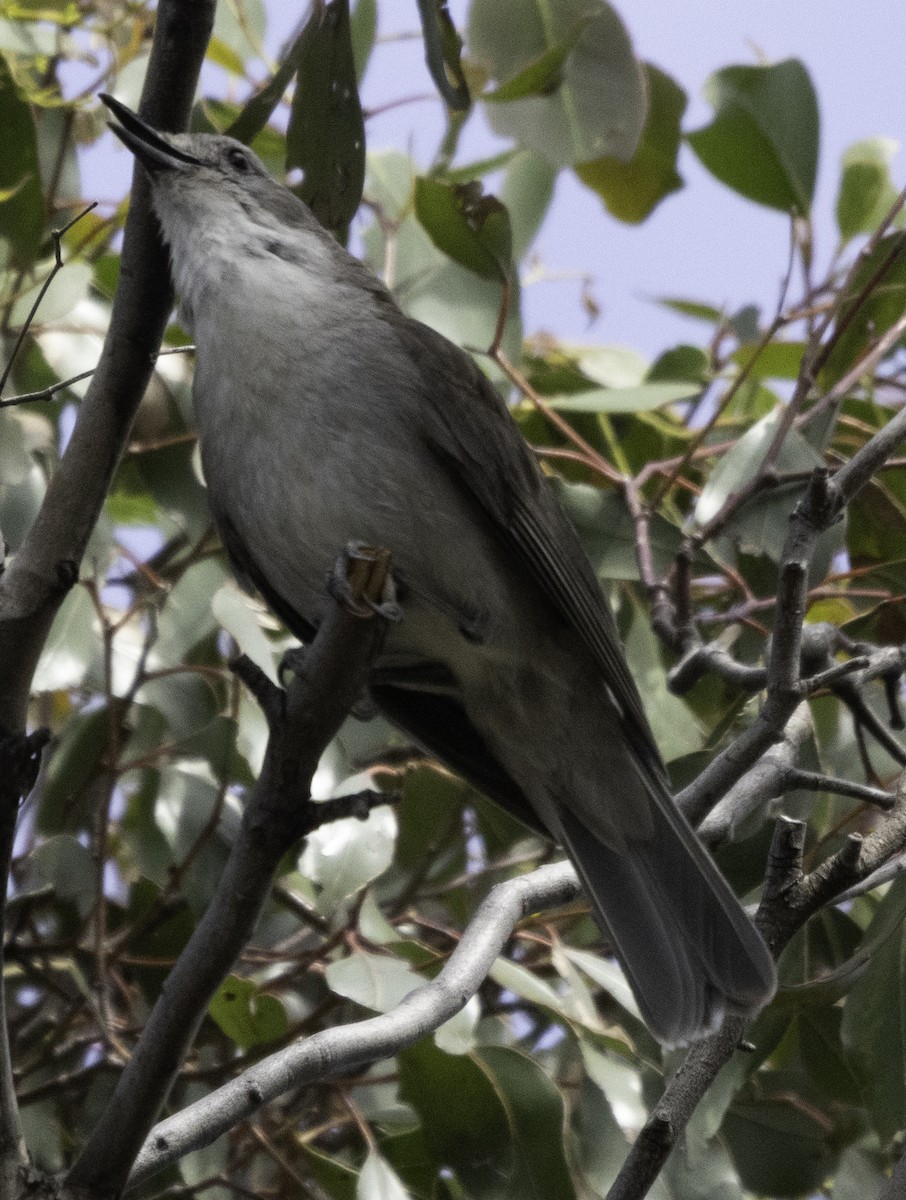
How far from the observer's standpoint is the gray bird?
3.04 metres

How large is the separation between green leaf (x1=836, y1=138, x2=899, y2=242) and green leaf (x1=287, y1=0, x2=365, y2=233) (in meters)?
1.72

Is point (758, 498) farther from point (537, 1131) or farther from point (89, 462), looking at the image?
point (89, 462)

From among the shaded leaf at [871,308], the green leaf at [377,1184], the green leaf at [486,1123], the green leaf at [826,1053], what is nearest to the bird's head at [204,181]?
the shaded leaf at [871,308]

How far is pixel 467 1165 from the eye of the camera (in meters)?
2.76

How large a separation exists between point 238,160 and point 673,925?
6.65ft

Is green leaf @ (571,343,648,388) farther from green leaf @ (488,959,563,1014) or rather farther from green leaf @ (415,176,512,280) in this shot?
green leaf @ (488,959,563,1014)

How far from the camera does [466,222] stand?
3.45 meters

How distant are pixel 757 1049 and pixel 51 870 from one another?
4.73ft

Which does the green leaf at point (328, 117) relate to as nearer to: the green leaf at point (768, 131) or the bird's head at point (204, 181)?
the bird's head at point (204, 181)

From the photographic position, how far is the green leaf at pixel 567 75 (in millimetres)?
3529

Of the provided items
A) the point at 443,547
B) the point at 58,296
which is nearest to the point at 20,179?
the point at 58,296

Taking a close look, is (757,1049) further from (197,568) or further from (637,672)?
(197,568)

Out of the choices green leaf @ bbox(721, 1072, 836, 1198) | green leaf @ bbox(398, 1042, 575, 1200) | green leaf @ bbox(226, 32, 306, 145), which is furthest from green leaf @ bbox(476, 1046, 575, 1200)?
green leaf @ bbox(226, 32, 306, 145)

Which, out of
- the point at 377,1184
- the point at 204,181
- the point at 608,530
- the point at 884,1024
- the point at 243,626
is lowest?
the point at 377,1184
